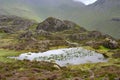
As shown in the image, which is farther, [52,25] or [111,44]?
[52,25]

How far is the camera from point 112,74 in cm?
3584

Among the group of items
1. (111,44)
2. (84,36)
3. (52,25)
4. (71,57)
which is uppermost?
(52,25)

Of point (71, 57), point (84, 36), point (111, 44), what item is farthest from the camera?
point (84, 36)

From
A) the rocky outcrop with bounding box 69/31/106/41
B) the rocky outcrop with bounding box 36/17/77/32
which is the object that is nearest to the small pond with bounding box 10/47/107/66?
the rocky outcrop with bounding box 69/31/106/41

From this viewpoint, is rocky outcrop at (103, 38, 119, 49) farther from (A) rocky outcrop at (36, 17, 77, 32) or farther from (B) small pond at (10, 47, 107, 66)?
(A) rocky outcrop at (36, 17, 77, 32)

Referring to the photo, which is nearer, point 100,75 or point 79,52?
point 100,75

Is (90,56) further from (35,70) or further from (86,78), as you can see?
(86,78)

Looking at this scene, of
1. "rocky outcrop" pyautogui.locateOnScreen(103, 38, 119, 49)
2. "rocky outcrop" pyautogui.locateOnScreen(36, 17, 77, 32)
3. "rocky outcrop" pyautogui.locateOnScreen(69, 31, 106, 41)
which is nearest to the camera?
"rocky outcrop" pyautogui.locateOnScreen(103, 38, 119, 49)

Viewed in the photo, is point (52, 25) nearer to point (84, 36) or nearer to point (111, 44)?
point (84, 36)

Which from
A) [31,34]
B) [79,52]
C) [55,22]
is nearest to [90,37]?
[31,34]

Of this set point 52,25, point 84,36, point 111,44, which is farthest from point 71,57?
point 52,25

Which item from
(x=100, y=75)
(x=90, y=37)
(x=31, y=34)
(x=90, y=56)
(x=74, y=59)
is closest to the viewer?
(x=100, y=75)

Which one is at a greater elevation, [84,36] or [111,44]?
[84,36]

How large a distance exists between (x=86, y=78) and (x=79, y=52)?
3325 cm
